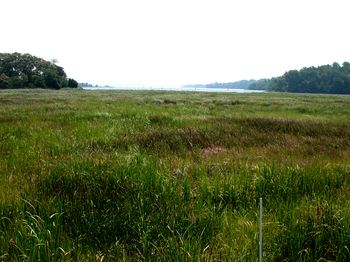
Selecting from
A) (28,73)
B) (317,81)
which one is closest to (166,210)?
(28,73)

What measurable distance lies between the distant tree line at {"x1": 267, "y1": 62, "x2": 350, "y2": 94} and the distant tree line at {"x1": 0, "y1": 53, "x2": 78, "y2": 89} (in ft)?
378

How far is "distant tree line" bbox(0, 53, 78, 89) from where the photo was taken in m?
103

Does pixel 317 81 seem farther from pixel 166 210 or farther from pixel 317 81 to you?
pixel 166 210

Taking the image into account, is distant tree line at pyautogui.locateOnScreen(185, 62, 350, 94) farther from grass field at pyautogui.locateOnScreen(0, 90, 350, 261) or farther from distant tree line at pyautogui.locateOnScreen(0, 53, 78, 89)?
grass field at pyautogui.locateOnScreen(0, 90, 350, 261)

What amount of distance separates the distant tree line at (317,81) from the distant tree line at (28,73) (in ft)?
378

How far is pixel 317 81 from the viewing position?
164500mm

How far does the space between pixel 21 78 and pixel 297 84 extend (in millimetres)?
135168

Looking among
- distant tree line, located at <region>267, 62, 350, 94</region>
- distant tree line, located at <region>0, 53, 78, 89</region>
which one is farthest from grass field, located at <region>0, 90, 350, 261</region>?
distant tree line, located at <region>267, 62, 350, 94</region>

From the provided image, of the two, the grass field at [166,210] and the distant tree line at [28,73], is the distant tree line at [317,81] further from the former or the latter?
the grass field at [166,210]

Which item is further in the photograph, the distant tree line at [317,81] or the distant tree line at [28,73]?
the distant tree line at [317,81]

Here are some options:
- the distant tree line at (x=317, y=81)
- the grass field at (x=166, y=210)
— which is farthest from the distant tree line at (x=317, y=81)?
the grass field at (x=166, y=210)

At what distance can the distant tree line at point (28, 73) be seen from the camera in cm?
10262

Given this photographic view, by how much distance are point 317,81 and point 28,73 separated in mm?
134882

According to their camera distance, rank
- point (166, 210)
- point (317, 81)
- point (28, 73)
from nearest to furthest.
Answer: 1. point (166, 210)
2. point (28, 73)
3. point (317, 81)
